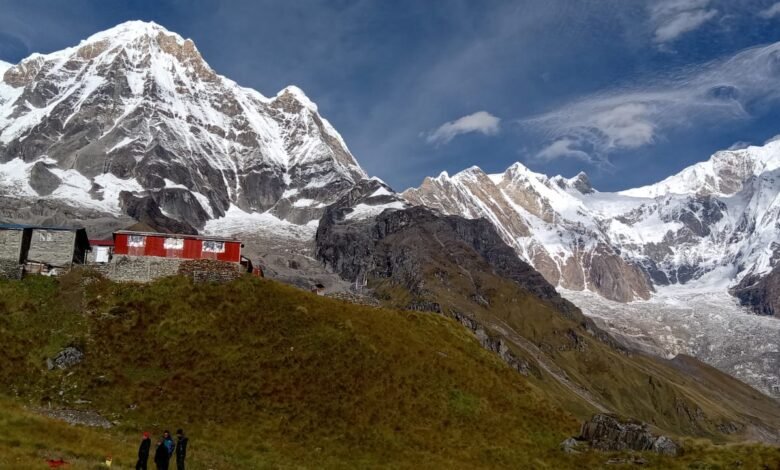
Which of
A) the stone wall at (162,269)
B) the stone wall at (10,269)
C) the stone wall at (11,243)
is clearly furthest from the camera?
the stone wall at (162,269)

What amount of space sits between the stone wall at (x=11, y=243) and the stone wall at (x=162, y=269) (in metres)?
7.13

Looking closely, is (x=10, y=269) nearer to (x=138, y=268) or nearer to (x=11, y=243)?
(x=11, y=243)

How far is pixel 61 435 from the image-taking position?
135 ft

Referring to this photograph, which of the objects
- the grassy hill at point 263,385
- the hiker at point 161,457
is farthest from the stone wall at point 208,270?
the hiker at point 161,457

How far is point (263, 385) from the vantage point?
55.4 metres

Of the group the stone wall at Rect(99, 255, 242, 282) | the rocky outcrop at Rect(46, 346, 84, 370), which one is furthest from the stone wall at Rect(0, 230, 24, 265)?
the rocky outcrop at Rect(46, 346, 84, 370)

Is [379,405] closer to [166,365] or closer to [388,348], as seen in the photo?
[388,348]

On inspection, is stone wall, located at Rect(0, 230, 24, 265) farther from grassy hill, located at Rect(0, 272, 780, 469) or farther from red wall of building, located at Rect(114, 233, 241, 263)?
red wall of building, located at Rect(114, 233, 241, 263)

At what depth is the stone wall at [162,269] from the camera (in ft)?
229

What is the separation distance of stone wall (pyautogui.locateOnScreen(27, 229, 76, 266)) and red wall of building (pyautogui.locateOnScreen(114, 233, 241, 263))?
4617 millimetres

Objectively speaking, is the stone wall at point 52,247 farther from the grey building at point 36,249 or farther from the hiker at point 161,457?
the hiker at point 161,457

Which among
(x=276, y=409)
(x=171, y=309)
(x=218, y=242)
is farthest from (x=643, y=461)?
(x=218, y=242)

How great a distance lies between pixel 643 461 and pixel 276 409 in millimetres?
27044

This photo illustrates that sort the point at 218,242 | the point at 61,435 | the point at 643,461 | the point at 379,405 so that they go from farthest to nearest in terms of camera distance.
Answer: the point at 218,242 < the point at 379,405 < the point at 643,461 < the point at 61,435
